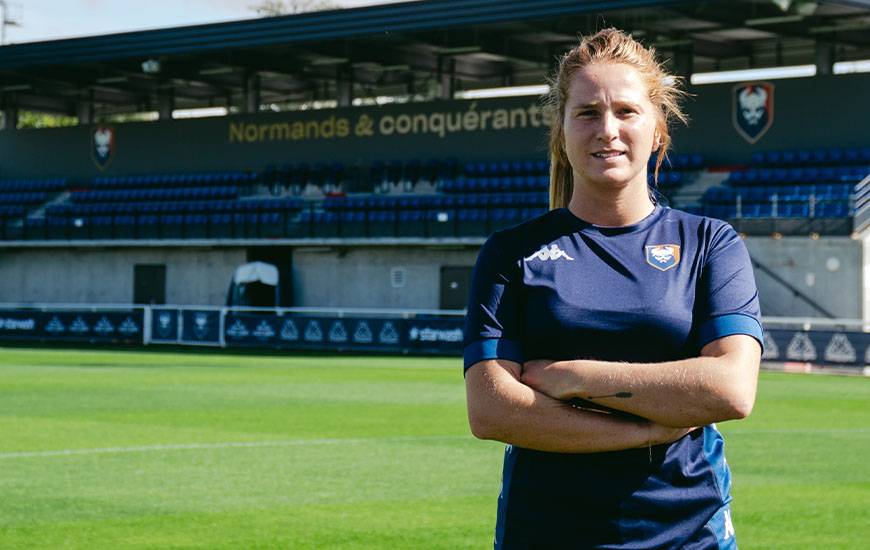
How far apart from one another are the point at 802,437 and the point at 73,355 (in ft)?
67.1

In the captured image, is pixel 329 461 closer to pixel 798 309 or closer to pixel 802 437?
pixel 802 437

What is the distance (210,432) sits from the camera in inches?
580

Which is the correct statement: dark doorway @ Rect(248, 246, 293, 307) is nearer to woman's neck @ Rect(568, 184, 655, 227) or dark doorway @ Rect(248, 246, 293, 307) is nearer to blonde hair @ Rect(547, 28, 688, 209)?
blonde hair @ Rect(547, 28, 688, 209)

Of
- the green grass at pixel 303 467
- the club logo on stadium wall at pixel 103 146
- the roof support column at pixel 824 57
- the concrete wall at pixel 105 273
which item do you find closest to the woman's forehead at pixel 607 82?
the green grass at pixel 303 467

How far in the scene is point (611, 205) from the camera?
3.17 metres

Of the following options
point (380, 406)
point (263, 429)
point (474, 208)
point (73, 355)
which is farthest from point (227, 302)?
point (263, 429)

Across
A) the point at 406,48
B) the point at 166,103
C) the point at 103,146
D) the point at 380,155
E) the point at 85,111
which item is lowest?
the point at 380,155

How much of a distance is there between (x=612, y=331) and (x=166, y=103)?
54.7 meters

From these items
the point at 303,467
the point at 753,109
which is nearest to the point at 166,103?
the point at 753,109

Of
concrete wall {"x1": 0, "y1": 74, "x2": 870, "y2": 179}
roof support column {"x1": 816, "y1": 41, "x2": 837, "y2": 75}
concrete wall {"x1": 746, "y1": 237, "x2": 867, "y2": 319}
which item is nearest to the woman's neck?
concrete wall {"x1": 746, "y1": 237, "x2": 867, "y2": 319}

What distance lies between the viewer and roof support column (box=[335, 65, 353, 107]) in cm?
4928

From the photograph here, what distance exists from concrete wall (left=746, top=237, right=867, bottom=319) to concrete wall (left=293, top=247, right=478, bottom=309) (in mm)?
9690

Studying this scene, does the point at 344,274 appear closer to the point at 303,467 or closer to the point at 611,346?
the point at 303,467

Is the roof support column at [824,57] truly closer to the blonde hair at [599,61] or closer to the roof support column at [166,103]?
the roof support column at [166,103]
